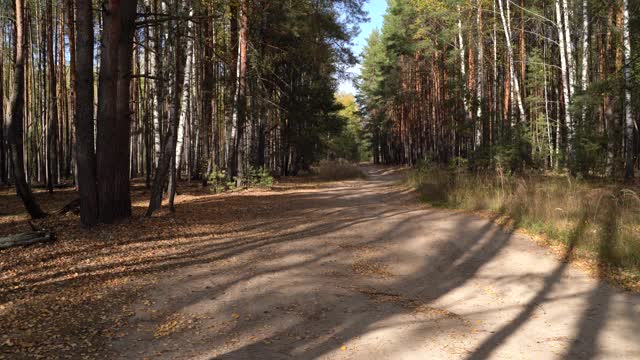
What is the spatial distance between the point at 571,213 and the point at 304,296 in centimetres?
623

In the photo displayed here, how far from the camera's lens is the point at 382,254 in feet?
25.0

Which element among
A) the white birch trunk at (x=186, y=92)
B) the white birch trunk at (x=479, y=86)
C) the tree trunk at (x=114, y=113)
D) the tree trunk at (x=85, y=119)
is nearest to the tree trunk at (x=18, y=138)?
the tree trunk at (x=85, y=119)

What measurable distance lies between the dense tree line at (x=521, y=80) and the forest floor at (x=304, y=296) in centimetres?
835

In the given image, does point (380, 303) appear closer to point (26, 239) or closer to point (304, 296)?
point (304, 296)

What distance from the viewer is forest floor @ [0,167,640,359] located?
4117mm

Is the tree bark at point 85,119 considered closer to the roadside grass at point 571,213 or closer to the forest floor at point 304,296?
the forest floor at point 304,296

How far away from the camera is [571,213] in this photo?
346 inches

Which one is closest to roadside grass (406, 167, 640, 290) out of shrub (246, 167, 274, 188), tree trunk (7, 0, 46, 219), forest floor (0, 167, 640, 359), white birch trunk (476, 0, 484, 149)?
forest floor (0, 167, 640, 359)

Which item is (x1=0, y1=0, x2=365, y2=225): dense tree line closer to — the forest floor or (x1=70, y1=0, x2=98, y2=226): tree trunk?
(x1=70, y1=0, x2=98, y2=226): tree trunk

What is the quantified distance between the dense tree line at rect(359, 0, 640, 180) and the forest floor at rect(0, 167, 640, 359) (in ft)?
27.4

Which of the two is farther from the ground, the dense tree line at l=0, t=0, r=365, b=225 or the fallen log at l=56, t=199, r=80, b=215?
the dense tree line at l=0, t=0, r=365, b=225

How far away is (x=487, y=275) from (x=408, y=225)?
10.2 feet

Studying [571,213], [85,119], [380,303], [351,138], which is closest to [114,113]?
[85,119]

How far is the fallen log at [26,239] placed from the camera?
7.65 meters
